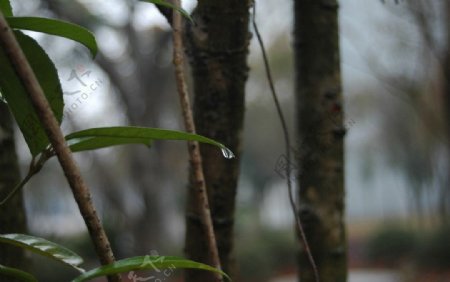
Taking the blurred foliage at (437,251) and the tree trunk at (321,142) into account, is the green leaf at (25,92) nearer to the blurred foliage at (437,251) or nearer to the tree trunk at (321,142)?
the tree trunk at (321,142)

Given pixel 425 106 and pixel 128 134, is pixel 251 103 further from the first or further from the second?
pixel 128 134

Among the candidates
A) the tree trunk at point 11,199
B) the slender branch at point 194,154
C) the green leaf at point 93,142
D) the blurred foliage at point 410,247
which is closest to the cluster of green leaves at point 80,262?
the green leaf at point 93,142

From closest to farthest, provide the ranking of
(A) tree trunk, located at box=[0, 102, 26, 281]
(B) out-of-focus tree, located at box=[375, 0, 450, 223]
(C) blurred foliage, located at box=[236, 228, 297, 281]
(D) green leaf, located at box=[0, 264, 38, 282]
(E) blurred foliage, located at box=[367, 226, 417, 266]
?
(D) green leaf, located at box=[0, 264, 38, 282]
(A) tree trunk, located at box=[0, 102, 26, 281]
(B) out-of-focus tree, located at box=[375, 0, 450, 223]
(C) blurred foliage, located at box=[236, 228, 297, 281]
(E) blurred foliage, located at box=[367, 226, 417, 266]

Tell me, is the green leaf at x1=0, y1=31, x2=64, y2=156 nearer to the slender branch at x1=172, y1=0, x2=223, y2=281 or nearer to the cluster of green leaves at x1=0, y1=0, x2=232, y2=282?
the cluster of green leaves at x1=0, y1=0, x2=232, y2=282

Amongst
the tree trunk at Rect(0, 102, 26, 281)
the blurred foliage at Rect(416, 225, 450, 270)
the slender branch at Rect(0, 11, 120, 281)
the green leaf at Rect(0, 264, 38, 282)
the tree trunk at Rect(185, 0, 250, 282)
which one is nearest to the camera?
the slender branch at Rect(0, 11, 120, 281)

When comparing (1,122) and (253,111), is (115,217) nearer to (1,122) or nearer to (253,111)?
(253,111)

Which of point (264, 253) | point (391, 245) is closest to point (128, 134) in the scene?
point (264, 253)

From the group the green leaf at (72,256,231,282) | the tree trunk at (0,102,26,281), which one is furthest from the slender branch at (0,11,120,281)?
the tree trunk at (0,102,26,281)

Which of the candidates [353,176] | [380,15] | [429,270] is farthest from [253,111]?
[353,176]
